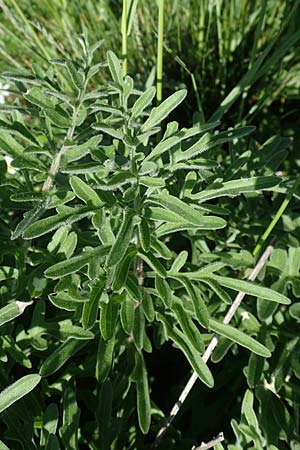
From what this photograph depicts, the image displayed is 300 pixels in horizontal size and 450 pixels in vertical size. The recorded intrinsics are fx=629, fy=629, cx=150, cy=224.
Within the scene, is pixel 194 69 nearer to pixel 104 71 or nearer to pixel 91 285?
pixel 104 71

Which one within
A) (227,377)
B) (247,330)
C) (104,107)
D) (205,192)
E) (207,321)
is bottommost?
(227,377)

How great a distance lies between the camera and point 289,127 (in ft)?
5.61

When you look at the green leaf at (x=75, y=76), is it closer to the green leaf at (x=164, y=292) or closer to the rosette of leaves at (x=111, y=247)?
the rosette of leaves at (x=111, y=247)

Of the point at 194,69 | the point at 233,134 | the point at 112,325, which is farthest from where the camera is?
the point at 194,69

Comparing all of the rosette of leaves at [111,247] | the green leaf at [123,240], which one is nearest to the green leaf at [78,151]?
the rosette of leaves at [111,247]

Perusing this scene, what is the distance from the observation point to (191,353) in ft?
2.97

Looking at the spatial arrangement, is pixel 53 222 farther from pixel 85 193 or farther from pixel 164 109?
pixel 164 109

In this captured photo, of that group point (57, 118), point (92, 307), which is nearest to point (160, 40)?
point (57, 118)

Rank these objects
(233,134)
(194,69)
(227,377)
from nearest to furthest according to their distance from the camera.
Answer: (233,134) → (227,377) → (194,69)

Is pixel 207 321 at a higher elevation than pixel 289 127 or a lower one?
higher

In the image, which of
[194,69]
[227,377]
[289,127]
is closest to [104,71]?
[194,69]

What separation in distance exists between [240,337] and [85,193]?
0.32 m

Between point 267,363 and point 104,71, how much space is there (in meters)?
0.98

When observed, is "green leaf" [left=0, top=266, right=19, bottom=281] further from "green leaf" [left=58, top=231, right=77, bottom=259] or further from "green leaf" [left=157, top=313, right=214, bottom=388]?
"green leaf" [left=157, top=313, right=214, bottom=388]
